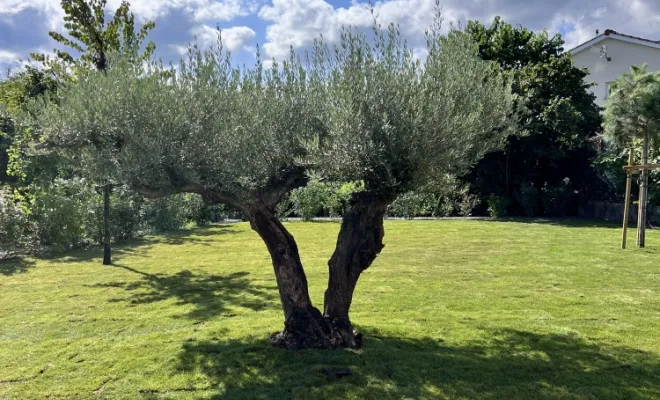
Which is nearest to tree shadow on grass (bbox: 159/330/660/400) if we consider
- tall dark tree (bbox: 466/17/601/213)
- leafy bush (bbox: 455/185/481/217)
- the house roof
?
tall dark tree (bbox: 466/17/601/213)

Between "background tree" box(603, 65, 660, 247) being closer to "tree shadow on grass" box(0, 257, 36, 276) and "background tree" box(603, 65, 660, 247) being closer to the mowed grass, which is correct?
the mowed grass

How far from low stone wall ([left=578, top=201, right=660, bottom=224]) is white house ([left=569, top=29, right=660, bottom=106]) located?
9.23 m

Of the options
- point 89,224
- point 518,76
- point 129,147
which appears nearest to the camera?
point 129,147

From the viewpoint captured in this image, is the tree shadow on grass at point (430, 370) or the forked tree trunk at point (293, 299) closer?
the tree shadow on grass at point (430, 370)

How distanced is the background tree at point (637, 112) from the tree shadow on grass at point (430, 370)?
827cm

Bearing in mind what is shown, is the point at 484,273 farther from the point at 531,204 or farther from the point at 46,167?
the point at 531,204

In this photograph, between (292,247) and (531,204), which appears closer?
(292,247)

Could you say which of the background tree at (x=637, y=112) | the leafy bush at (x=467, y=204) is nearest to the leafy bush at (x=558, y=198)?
the leafy bush at (x=467, y=204)

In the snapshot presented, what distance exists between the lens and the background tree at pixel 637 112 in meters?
11.8

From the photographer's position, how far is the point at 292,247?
5.84m

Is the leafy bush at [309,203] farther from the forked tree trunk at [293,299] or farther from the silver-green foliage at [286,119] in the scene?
the silver-green foliage at [286,119]

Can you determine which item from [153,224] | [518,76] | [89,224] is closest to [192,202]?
[153,224]

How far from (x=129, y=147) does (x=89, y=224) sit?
10.6m

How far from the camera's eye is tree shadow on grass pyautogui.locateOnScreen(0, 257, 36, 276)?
10470mm
